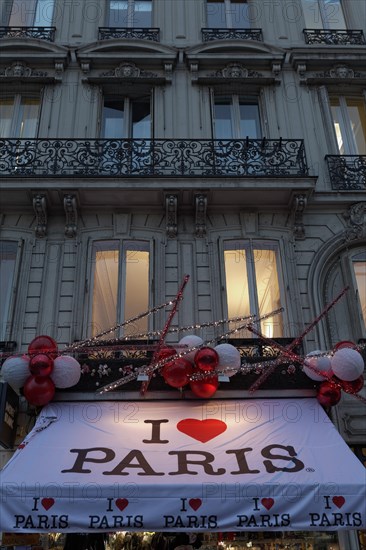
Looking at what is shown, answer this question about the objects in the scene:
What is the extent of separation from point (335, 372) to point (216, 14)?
28.1 ft

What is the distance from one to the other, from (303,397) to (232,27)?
322 inches

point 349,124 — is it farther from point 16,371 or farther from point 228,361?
point 16,371

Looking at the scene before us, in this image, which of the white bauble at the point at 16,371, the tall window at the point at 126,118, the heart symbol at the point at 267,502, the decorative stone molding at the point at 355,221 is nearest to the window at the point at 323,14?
the tall window at the point at 126,118

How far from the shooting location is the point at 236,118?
1011 centimetres

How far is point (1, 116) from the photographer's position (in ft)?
32.9

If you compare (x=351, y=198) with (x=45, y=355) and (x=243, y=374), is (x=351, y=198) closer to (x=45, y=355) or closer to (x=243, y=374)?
(x=243, y=374)

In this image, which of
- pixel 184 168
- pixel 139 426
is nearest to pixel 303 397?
pixel 139 426

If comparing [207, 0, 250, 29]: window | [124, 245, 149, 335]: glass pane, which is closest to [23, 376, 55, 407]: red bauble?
[124, 245, 149, 335]: glass pane

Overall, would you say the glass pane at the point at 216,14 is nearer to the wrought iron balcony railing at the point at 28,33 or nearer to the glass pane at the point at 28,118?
the wrought iron balcony railing at the point at 28,33

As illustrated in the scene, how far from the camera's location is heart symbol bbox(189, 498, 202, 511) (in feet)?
16.8

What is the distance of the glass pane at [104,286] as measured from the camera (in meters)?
8.06

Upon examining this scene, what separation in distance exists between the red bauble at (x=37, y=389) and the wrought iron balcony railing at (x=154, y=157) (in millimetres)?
3641

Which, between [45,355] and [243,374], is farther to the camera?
[243,374]

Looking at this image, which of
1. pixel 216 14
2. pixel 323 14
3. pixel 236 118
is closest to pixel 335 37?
pixel 323 14
